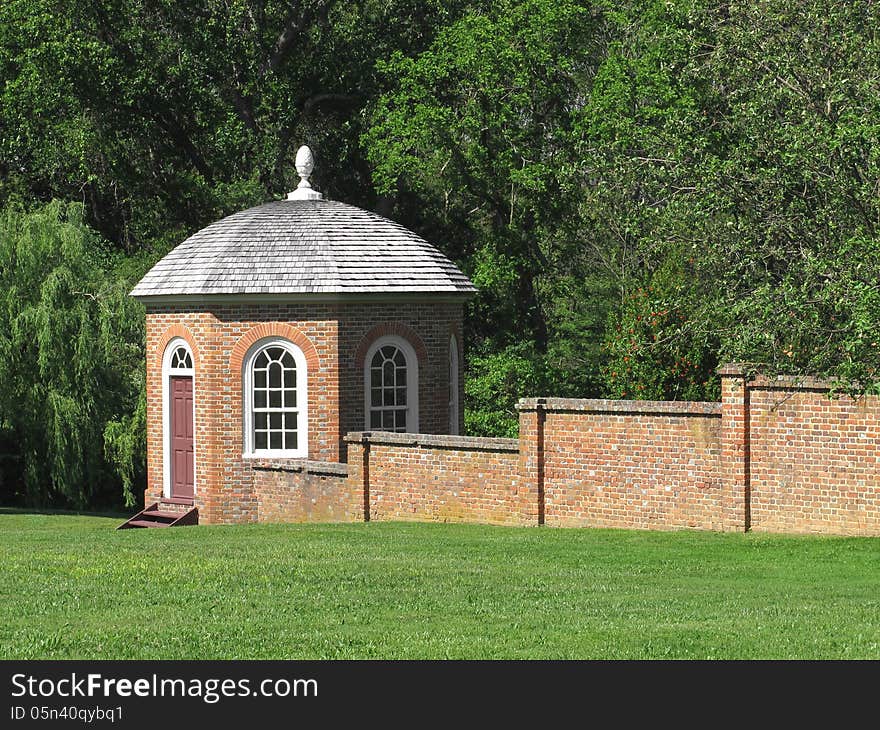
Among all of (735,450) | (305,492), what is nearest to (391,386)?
(305,492)

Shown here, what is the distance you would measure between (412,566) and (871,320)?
225 inches

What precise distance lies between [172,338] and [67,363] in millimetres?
7276

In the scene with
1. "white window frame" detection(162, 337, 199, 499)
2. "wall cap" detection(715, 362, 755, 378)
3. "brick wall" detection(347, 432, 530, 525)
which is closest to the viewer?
"wall cap" detection(715, 362, 755, 378)

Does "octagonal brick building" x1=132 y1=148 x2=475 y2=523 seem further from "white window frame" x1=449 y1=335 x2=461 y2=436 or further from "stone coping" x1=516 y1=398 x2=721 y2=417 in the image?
"stone coping" x1=516 y1=398 x2=721 y2=417

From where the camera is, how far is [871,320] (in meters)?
16.5

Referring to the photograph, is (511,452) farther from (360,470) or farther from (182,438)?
(182,438)

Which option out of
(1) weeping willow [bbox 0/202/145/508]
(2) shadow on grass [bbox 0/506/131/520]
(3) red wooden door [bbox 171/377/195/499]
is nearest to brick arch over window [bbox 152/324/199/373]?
(3) red wooden door [bbox 171/377/195/499]

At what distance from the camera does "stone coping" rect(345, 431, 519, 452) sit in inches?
923

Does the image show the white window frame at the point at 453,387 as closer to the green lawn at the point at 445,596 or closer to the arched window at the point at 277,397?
the arched window at the point at 277,397

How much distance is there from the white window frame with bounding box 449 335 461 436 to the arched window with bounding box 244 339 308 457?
10.2 ft

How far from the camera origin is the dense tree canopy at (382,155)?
33.3m

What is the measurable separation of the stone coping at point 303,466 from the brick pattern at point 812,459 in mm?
7408

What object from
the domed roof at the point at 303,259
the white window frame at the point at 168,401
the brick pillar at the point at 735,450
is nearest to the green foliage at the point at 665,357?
the domed roof at the point at 303,259

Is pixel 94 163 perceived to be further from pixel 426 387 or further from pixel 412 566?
pixel 412 566
